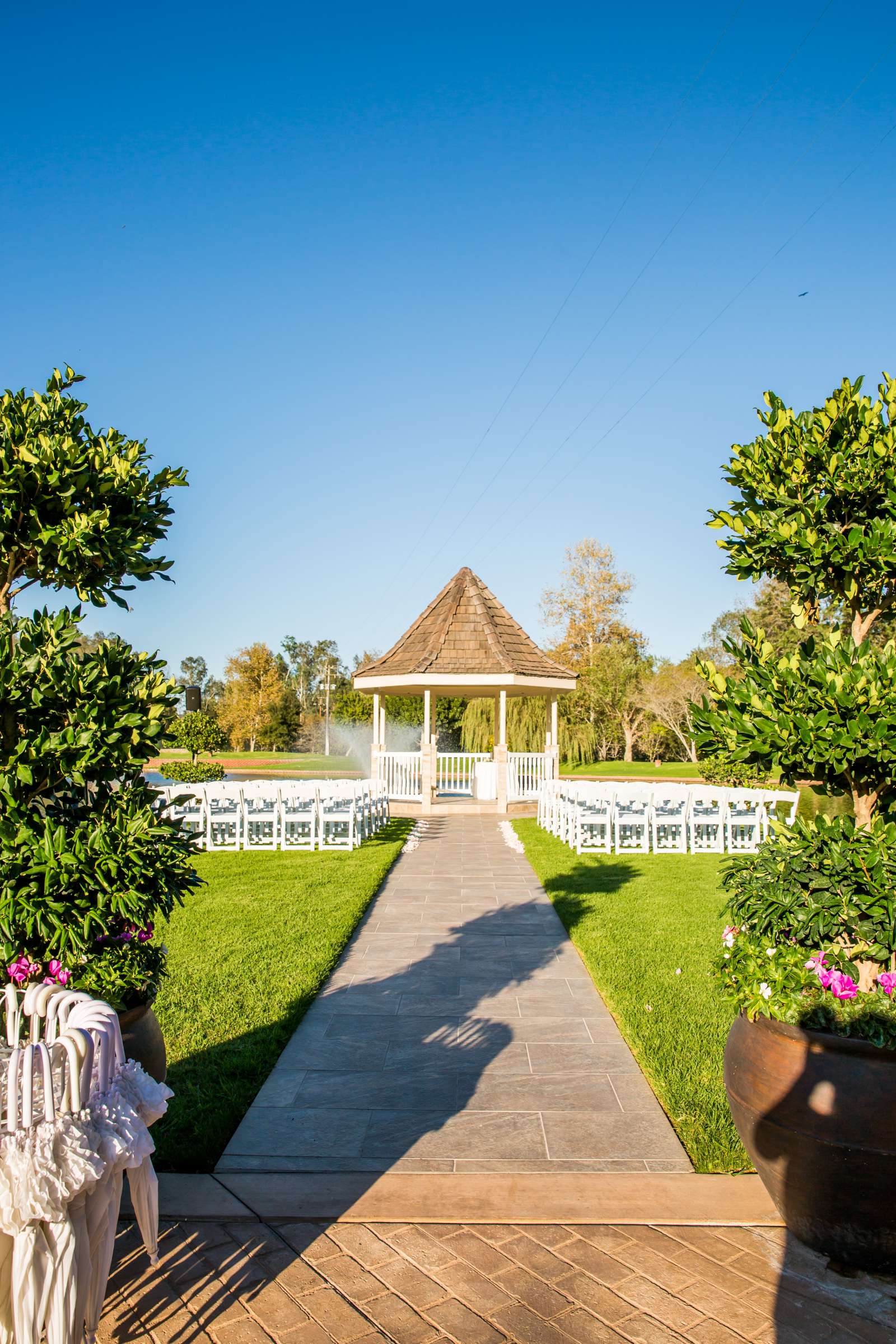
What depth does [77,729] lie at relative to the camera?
3410mm

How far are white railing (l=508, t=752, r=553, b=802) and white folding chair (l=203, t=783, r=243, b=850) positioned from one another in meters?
8.23

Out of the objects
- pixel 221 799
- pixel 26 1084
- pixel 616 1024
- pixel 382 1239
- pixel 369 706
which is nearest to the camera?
pixel 26 1084

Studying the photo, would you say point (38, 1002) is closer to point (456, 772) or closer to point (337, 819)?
point (337, 819)

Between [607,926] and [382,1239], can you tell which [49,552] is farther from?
[607,926]

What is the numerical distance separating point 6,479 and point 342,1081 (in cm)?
349

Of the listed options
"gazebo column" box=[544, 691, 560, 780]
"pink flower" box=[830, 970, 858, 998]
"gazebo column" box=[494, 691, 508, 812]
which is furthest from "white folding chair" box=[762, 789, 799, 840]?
"pink flower" box=[830, 970, 858, 998]

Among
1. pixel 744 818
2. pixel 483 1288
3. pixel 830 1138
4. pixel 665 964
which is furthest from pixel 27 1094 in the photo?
pixel 744 818

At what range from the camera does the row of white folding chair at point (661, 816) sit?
46.0 feet

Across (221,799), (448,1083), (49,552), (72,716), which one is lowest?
(448,1083)

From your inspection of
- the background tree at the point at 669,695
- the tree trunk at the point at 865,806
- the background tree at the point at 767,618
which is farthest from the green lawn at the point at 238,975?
the background tree at the point at 669,695

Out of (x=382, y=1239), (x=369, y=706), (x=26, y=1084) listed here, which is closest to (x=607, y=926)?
(x=382, y=1239)

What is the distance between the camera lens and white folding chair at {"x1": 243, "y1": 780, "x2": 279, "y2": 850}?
1367 cm

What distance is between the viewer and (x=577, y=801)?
573 inches

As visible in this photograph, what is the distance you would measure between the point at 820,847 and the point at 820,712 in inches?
23.8
